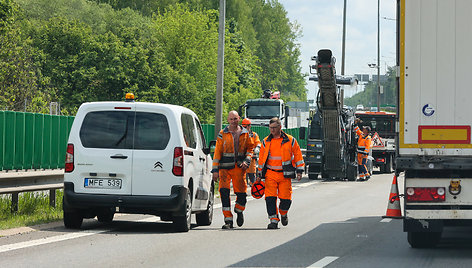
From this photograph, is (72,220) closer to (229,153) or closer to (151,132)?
(151,132)

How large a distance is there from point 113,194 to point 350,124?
68.4ft

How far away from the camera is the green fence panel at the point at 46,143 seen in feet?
66.4

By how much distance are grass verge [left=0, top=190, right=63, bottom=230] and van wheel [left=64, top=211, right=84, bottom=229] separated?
25.9 inches

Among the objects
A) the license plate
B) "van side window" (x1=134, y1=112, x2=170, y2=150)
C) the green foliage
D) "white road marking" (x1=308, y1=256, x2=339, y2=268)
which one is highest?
the green foliage

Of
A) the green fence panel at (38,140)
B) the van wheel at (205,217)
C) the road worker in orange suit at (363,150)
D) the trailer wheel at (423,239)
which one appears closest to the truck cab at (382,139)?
the road worker in orange suit at (363,150)

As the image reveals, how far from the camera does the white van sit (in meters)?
13.9

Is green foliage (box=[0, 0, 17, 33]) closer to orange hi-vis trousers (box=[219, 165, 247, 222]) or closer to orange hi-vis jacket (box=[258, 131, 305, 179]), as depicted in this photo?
orange hi-vis trousers (box=[219, 165, 247, 222])

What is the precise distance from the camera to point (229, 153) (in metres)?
15.4

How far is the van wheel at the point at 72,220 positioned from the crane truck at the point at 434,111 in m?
5.05

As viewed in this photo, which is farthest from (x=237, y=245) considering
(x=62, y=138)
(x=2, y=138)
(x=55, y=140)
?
(x=62, y=138)

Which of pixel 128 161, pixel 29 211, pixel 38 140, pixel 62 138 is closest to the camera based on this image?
pixel 128 161

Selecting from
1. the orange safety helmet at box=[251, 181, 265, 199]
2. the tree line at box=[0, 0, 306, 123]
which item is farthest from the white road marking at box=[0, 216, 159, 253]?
the tree line at box=[0, 0, 306, 123]

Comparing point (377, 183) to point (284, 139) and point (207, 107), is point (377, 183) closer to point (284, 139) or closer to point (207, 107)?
point (284, 139)

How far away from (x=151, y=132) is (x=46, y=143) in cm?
690
